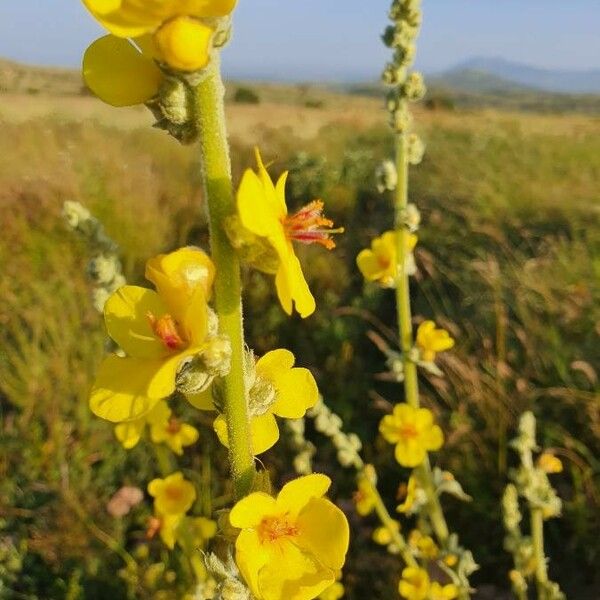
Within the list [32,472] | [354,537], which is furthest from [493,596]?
[32,472]

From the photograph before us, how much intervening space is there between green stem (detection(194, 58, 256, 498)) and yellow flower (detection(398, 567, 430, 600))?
6.22 ft

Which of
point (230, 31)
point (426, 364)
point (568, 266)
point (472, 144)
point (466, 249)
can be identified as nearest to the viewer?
point (230, 31)

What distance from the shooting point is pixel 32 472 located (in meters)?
4.12

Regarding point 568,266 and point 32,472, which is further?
point 568,266

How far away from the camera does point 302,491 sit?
1.10 metres

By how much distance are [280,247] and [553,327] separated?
4335 millimetres

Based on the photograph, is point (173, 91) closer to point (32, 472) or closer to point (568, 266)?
point (32, 472)

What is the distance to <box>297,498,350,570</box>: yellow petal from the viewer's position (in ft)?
3.44

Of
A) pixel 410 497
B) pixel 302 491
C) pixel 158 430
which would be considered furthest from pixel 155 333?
pixel 410 497

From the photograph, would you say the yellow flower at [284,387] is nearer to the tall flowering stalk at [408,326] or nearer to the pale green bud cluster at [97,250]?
the pale green bud cluster at [97,250]

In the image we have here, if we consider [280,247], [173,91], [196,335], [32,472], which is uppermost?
[173,91]

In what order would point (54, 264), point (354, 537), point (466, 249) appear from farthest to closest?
point (466, 249), point (54, 264), point (354, 537)

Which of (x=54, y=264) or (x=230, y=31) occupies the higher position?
(x=230, y=31)

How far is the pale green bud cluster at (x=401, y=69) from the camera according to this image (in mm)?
2303
